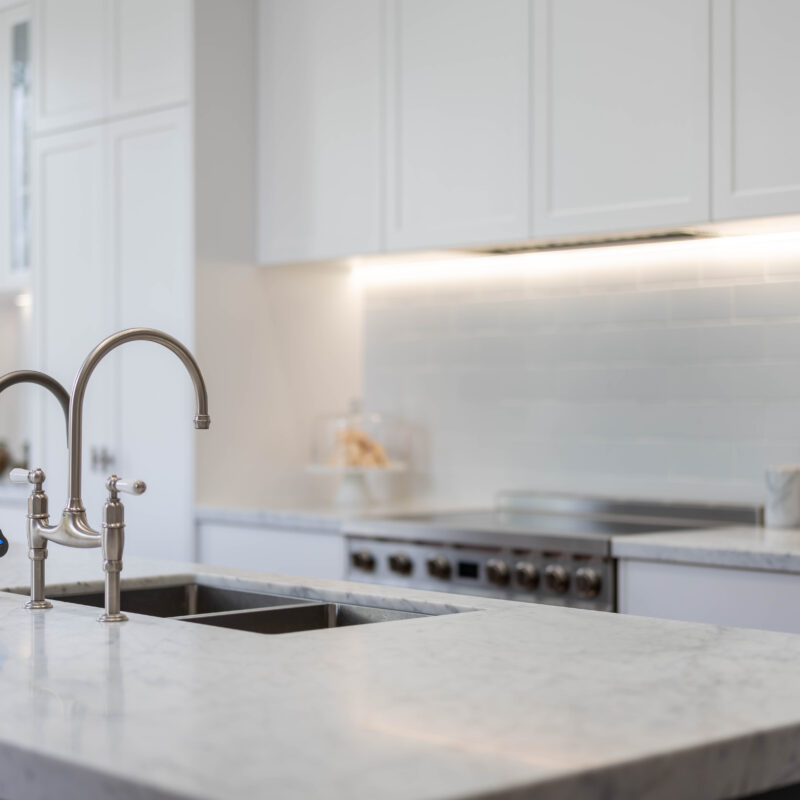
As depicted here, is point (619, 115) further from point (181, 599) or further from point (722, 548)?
point (181, 599)

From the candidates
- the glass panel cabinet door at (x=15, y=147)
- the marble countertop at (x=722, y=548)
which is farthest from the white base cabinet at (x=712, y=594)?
the glass panel cabinet door at (x=15, y=147)

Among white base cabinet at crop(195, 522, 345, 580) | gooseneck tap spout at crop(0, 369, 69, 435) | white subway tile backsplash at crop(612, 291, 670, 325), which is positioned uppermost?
white subway tile backsplash at crop(612, 291, 670, 325)

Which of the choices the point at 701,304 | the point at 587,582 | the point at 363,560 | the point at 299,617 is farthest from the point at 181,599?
the point at 701,304

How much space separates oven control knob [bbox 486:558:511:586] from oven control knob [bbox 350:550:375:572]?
40 cm

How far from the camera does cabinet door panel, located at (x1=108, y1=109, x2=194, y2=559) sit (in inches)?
155

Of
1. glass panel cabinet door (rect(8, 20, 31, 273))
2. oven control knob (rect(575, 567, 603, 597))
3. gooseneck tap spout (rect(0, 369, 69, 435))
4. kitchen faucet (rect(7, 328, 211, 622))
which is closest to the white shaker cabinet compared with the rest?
glass panel cabinet door (rect(8, 20, 31, 273))

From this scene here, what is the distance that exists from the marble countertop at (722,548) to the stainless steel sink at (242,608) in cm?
99

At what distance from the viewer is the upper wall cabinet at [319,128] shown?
3.75 meters

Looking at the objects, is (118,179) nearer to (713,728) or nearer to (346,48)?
(346,48)

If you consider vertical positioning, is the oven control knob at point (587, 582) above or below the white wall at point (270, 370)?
below

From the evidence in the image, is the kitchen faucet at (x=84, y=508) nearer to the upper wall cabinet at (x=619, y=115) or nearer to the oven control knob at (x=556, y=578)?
the oven control knob at (x=556, y=578)

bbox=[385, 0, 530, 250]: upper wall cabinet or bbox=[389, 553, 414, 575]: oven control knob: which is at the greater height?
bbox=[385, 0, 530, 250]: upper wall cabinet

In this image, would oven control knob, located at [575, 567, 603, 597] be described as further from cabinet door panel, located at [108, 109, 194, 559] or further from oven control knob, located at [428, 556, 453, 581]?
cabinet door panel, located at [108, 109, 194, 559]

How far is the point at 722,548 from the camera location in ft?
8.73
